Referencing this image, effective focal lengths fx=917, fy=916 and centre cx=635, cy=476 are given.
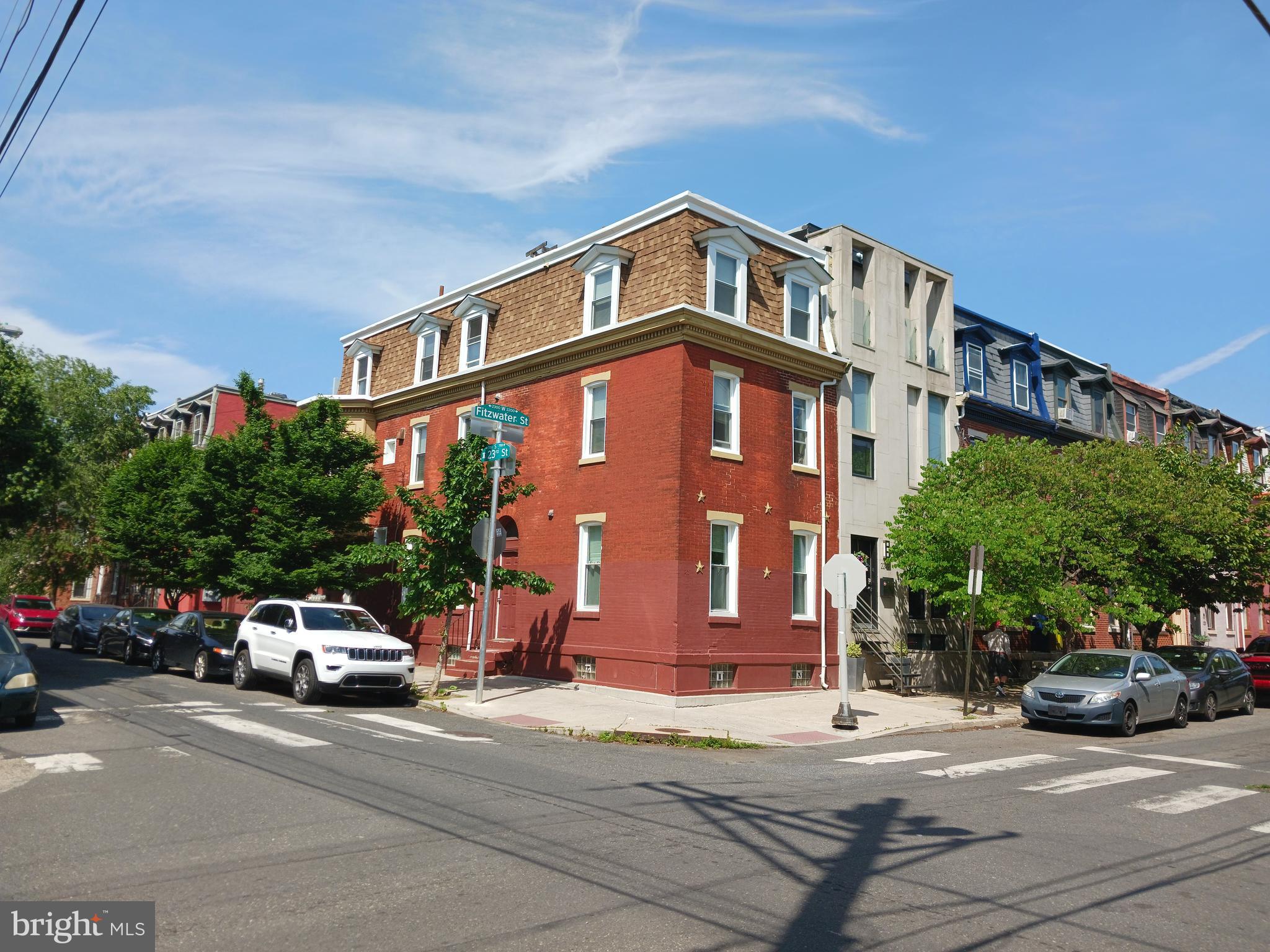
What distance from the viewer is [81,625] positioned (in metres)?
30.2

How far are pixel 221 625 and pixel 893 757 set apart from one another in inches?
585

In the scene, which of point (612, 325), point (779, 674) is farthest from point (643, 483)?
point (779, 674)

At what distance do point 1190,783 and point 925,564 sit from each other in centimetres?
1015

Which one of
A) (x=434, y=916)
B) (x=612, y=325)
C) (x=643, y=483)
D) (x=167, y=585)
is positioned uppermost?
(x=612, y=325)

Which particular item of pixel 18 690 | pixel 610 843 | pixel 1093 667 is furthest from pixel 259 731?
pixel 1093 667

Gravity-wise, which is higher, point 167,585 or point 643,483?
point 643,483

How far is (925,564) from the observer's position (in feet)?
69.6

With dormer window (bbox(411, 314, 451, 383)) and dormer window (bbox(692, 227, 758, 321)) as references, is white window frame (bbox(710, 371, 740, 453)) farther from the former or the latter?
dormer window (bbox(411, 314, 451, 383))

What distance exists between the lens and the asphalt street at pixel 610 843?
211 inches

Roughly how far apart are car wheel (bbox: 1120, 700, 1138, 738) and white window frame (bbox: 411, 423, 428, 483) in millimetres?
19830

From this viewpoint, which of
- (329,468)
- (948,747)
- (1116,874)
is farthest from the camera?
(329,468)

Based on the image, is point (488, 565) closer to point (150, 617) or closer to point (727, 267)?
point (727, 267)

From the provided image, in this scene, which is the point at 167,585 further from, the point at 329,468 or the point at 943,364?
the point at 943,364

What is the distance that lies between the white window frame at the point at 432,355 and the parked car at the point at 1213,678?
20.9m
